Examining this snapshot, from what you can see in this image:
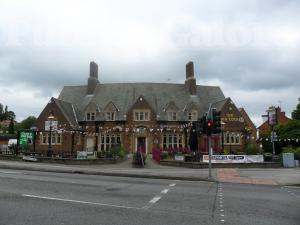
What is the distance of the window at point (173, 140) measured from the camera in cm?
5306

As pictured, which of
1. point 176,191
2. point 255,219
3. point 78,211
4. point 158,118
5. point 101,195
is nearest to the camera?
point 255,219

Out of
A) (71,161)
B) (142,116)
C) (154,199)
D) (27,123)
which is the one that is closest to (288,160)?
(71,161)

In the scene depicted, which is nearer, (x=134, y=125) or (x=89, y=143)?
(x=134, y=125)

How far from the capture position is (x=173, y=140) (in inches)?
2099

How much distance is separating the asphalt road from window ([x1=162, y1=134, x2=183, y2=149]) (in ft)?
122

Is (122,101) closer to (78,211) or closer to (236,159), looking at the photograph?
(236,159)

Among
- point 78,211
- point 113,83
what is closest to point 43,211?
point 78,211

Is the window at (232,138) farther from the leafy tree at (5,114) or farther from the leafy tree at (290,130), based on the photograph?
the leafy tree at (5,114)

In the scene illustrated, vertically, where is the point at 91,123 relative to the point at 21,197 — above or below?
above

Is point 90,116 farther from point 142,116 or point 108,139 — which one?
point 142,116

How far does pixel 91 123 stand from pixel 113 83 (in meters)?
8.64

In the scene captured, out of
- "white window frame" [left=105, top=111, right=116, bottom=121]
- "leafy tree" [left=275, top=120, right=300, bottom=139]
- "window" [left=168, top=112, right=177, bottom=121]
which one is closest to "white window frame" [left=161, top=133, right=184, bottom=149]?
"window" [left=168, top=112, right=177, bottom=121]

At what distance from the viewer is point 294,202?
12.9 meters

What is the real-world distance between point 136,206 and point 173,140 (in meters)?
42.1
